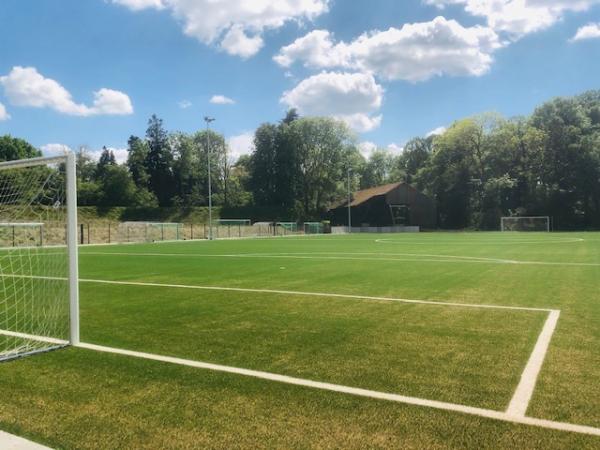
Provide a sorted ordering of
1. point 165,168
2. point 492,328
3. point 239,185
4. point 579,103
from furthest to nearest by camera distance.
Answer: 1. point 239,185
2. point 165,168
3. point 579,103
4. point 492,328

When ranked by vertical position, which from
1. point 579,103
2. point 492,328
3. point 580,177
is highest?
point 579,103

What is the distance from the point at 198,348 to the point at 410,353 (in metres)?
2.49

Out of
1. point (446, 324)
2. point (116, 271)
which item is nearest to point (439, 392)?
point (446, 324)

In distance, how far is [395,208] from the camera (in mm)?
73125

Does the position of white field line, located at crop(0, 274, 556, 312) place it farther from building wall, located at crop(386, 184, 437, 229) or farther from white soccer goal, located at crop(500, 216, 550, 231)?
building wall, located at crop(386, 184, 437, 229)

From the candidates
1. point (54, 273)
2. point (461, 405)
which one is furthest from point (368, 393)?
point (54, 273)

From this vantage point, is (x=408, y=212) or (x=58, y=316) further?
(x=408, y=212)

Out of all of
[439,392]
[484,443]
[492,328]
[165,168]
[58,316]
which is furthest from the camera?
[165,168]

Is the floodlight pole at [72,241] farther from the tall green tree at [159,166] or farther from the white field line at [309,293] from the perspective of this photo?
the tall green tree at [159,166]

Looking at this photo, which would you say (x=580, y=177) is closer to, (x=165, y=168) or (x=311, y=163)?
(x=311, y=163)

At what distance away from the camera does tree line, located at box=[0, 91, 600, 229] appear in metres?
65.7

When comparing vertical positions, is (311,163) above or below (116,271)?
above

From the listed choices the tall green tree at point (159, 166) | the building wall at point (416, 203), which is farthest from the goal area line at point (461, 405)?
the tall green tree at point (159, 166)

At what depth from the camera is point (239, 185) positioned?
298ft
